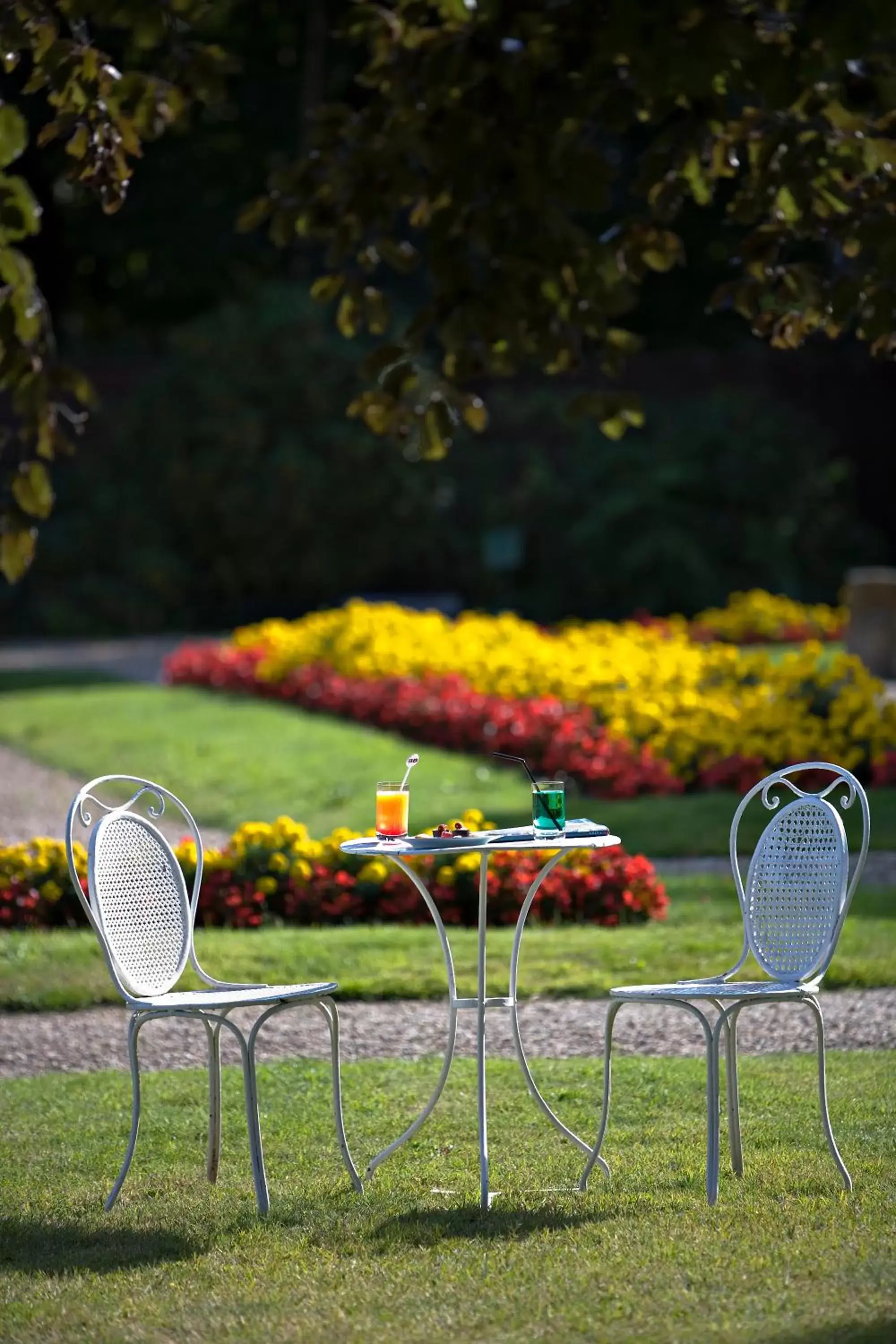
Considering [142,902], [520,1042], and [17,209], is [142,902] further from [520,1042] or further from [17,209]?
[17,209]

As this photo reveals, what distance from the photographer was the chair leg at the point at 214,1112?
4.21 m

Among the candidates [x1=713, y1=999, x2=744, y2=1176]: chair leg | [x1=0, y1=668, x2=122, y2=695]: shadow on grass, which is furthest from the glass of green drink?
[x1=0, y1=668, x2=122, y2=695]: shadow on grass

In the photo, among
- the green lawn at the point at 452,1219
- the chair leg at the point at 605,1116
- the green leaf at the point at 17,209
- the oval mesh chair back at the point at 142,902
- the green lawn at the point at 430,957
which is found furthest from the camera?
the green lawn at the point at 430,957

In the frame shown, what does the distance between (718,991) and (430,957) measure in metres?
2.59

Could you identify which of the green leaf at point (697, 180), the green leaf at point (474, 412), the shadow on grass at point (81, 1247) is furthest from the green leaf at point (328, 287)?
the shadow on grass at point (81, 1247)

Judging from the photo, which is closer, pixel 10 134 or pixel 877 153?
pixel 10 134

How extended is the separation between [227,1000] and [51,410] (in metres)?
1.35

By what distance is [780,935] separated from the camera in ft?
14.3

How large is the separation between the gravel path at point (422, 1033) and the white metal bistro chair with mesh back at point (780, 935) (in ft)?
3.76

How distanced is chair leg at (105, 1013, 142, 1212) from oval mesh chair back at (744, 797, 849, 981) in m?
1.39

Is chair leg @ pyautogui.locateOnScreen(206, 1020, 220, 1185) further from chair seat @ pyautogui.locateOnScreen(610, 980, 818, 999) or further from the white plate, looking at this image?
chair seat @ pyautogui.locateOnScreen(610, 980, 818, 999)

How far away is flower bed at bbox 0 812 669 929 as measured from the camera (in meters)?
7.14

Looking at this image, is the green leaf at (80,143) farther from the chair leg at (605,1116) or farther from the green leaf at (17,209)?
the chair leg at (605,1116)

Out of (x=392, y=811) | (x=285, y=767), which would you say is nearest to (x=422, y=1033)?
(x=392, y=811)
